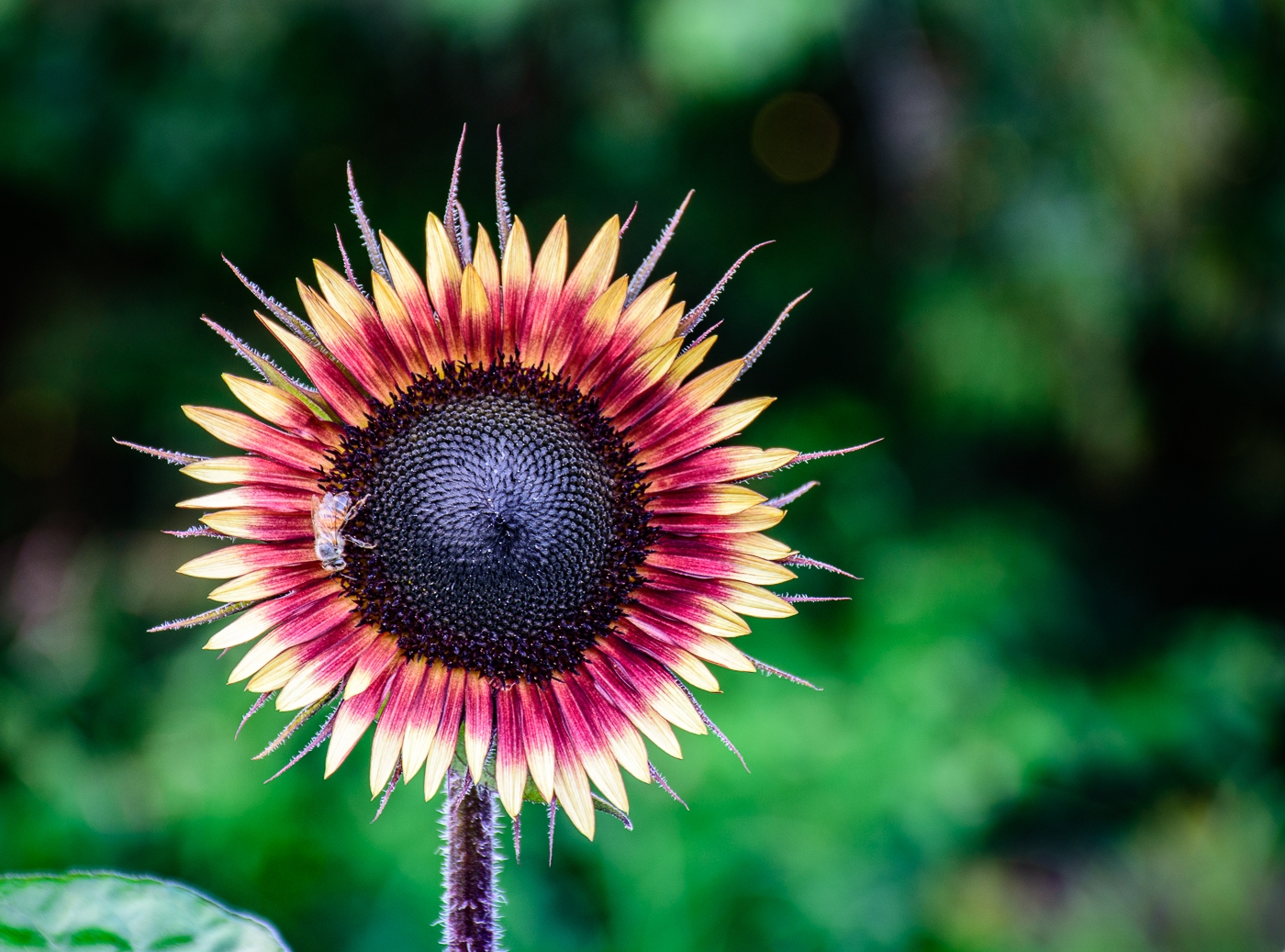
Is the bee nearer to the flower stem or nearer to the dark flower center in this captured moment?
the dark flower center

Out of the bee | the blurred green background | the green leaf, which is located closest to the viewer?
the green leaf

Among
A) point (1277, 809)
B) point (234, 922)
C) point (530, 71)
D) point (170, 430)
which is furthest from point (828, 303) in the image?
point (234, 922)

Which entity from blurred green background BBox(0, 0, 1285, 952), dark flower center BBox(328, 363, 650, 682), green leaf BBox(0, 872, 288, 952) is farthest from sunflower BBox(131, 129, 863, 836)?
blurred green background BBox(0, 0, 1285, 952)

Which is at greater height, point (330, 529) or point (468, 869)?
point (330, 529)

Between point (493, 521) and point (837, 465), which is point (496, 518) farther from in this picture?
point (837, 465)

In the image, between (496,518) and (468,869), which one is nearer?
(468,869)

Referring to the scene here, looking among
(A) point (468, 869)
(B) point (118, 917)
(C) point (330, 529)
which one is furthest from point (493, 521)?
(B) point (118, 917)

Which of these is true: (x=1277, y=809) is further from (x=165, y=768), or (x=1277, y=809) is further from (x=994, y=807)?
(x=165, y=768)
